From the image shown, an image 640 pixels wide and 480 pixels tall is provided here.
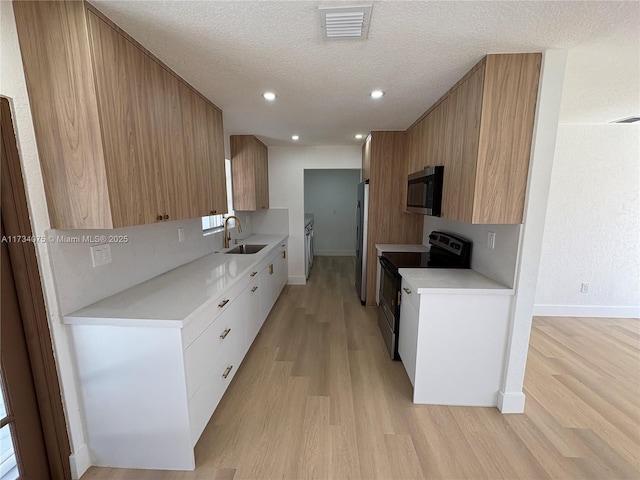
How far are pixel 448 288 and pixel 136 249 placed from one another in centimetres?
222

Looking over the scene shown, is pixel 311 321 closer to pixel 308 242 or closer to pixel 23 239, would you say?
pixel 308 242

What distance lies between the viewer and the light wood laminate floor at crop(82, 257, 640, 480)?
152 cm

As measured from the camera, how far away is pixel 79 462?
1466 millimetres

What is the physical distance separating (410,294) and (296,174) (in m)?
3.16

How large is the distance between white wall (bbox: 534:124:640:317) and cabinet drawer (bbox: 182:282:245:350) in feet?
12.4

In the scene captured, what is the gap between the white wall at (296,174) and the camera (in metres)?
A: 4.54

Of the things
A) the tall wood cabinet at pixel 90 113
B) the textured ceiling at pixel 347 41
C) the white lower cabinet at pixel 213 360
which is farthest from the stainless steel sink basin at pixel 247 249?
the tall wood cabinet at pixel 90 113

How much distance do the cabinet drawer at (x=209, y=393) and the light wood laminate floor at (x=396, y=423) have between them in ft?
0.66

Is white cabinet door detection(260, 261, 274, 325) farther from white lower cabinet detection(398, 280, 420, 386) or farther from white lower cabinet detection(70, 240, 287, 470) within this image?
white lower cabinet detection(398, 280, 420, 386)

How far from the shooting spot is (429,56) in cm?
159

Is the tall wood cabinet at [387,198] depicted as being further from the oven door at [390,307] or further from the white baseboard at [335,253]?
the white baseboard at [335,253]

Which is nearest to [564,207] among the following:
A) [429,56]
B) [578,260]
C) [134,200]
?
[578,260]

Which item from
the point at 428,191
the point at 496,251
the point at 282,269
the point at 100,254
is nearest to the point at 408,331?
the point at 496,251

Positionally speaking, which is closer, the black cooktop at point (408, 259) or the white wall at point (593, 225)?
the black cooktop at point (408, 259)
